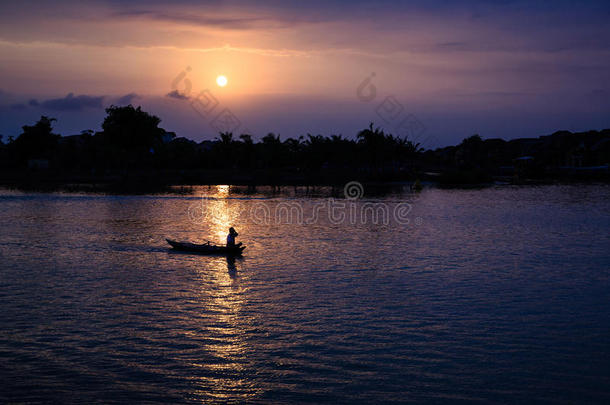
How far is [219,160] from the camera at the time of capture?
111500 millimetres

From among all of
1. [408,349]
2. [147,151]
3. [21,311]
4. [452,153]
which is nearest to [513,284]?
[408,349]

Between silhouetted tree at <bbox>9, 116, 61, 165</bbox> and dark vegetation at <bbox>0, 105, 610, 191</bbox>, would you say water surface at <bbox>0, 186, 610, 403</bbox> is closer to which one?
dark vegetation at <bbox>0, 105, 610, 191</bbox>

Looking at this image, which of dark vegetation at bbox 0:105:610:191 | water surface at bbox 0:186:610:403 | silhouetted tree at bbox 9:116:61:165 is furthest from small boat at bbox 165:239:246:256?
silhouetted tree at bbox 9:116:61:165

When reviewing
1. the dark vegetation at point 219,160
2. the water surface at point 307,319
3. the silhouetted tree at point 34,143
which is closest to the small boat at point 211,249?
the water surface at point 307,319

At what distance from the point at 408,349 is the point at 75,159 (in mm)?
107904

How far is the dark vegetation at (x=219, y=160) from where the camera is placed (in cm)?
10175

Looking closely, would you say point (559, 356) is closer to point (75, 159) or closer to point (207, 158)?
point (207, 158)

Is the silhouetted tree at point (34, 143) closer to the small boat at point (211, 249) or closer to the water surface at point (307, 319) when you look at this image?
the water surface at point (307, 319)

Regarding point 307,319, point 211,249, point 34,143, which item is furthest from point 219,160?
point 307,319

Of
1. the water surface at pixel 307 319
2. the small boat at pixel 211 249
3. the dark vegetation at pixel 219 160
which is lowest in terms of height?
the water surface at pixel 307 319

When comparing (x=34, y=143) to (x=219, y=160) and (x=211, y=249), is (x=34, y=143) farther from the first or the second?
(x=211, y=249)

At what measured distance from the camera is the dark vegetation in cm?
10175

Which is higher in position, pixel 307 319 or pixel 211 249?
pixel 211 249

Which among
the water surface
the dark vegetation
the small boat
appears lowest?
the water surface
